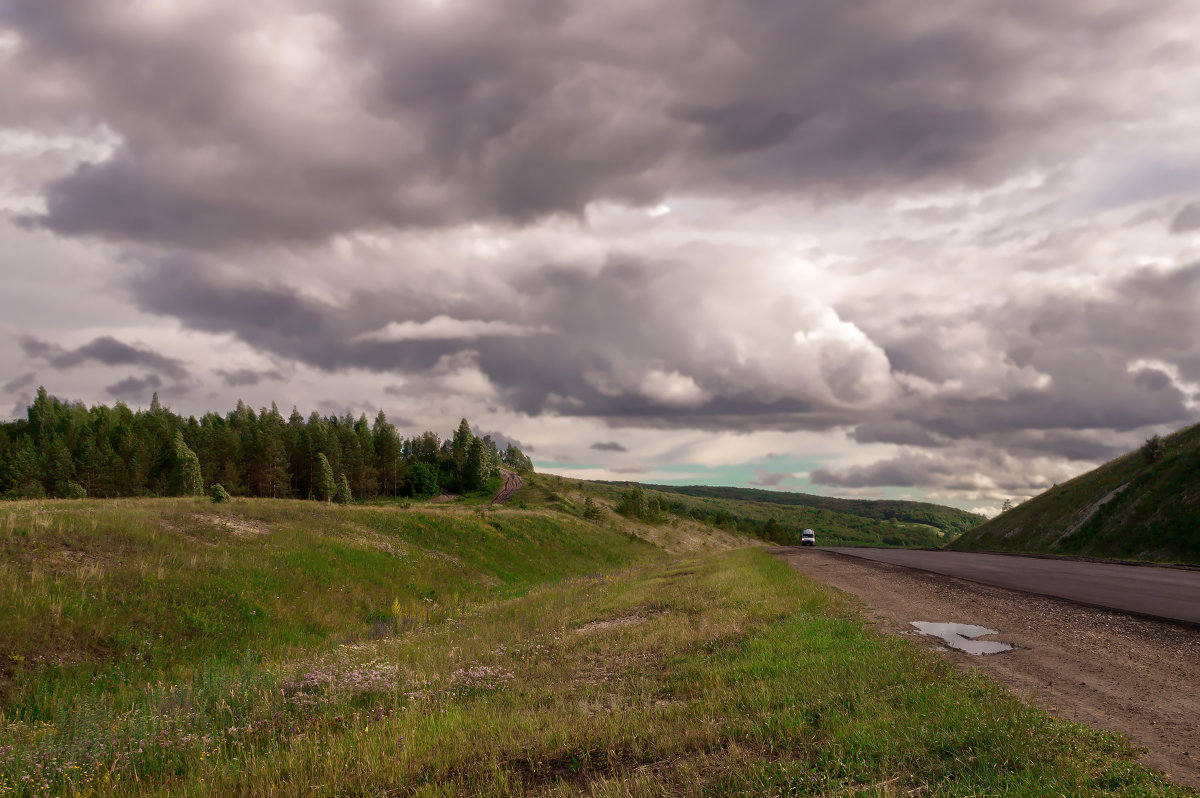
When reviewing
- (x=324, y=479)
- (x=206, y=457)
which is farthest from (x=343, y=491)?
(x=206, y=457)

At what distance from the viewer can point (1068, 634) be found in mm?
12047

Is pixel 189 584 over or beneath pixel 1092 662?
beneath

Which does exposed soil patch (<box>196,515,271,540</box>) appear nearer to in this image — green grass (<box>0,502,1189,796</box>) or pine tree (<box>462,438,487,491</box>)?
green grass (<box>0,502,1189,796</box>)

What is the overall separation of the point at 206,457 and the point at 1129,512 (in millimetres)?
104328

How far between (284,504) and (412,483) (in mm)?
77218

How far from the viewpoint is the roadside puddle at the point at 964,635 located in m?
11.0

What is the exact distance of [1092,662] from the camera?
9.80 meters

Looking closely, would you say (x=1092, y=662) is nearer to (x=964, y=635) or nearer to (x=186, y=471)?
(x=964, y=635)

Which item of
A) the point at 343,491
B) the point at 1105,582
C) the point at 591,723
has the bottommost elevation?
→ the point at 343,491

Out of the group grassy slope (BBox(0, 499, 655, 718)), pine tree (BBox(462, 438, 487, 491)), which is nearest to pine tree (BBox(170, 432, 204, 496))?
pine tree (BBox(462, 438, 487, 491))

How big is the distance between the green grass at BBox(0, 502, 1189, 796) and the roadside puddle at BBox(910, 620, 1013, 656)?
1296 millimetres

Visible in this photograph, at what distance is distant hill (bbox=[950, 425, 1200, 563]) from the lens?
1312 inches

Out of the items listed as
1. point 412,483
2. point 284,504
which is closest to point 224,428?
point 412,483

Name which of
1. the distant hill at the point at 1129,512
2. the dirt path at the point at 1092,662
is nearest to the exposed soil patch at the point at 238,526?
the dirt path at the point at 1092,662
